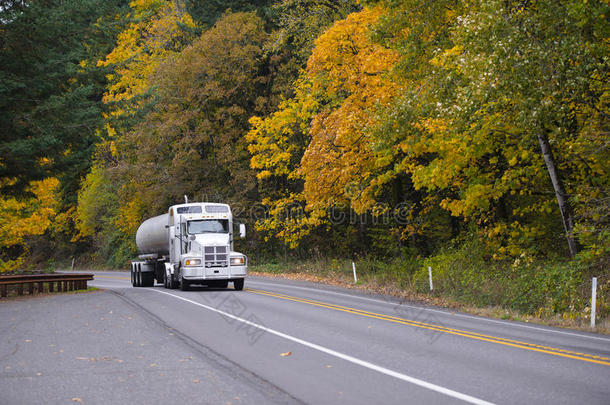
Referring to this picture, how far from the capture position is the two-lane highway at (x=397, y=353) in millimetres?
7379

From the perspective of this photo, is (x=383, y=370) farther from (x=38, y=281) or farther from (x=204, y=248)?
(x=38, y=281)

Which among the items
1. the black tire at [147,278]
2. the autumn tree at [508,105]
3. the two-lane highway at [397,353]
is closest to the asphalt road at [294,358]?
the two-lane highway at [397,353]

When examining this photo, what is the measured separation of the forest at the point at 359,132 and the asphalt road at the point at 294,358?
5.07 metres

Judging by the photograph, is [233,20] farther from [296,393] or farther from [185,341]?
[296,393]

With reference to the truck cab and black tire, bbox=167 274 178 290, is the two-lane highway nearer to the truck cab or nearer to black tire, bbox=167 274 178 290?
the truck cab

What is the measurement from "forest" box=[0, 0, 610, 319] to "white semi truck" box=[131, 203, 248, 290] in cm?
504

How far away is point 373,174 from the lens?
88.4 ft

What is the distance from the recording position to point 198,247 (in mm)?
23562

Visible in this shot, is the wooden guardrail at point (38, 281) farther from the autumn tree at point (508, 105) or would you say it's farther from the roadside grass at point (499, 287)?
the autumn tree at point (508, 105)

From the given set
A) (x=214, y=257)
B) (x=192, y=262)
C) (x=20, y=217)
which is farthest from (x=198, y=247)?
(x=20, y=217)

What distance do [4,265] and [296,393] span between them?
2749 cm

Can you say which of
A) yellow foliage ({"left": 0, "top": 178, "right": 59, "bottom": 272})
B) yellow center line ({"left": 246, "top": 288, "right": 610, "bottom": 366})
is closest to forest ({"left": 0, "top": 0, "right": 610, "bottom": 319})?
yellow foliage ({"left": 0, "top": 178, "right": 59, "bottom": 272})

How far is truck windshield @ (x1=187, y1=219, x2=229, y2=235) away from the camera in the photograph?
24.5m

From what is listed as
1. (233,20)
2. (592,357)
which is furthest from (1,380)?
(233,20)
